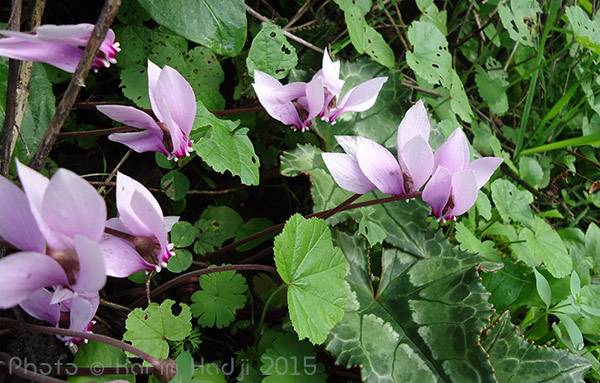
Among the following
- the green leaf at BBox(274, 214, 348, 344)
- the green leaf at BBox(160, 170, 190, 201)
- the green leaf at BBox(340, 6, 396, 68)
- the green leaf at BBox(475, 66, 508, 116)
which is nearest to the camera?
the green leaf at BBox(274, 214, 348, 344)

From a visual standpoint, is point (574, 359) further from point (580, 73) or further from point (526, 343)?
point (580, 73)

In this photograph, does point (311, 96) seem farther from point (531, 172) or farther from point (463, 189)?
point (531, 172)

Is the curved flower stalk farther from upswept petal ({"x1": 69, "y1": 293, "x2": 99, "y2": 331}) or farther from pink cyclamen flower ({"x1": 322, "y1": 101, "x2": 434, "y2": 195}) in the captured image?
upswept petal ({"x1": 69, "y1": 293, "x2": 99, "y2": 331})

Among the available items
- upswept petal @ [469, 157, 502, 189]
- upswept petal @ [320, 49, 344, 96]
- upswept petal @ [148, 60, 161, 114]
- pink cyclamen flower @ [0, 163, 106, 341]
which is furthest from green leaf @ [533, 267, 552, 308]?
pink cyclamen flower @ [0, 163, 106, 341]

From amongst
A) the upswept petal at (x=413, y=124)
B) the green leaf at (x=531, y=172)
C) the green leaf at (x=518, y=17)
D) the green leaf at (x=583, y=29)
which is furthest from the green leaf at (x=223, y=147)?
the green leaf at (x=583, y=29)

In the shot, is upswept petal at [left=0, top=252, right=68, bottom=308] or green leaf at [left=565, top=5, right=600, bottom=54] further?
green leaf at [left=565, top=5, right=600, bottom=54]

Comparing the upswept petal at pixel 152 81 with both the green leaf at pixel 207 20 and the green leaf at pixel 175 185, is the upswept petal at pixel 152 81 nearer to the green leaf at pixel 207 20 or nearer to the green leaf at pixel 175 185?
the green leaf at pixel 207 20
